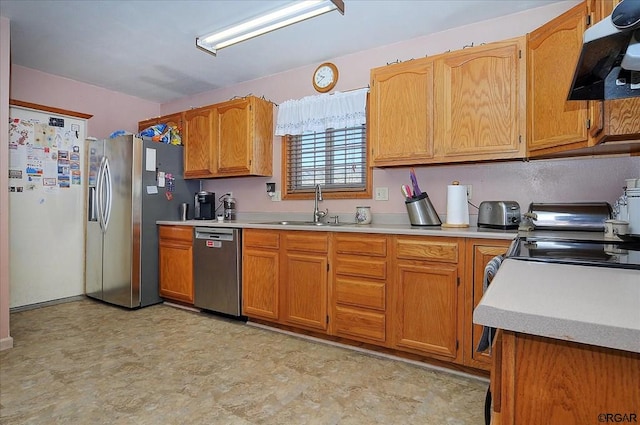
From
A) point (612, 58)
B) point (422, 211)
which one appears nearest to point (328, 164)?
point (422, 211)

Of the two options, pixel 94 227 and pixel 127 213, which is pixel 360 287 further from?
pixel 94 227

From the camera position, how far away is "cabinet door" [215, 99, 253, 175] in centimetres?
349

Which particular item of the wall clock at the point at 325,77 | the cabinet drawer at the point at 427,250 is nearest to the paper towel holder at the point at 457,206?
the cabinet drawer at the point at 427,250

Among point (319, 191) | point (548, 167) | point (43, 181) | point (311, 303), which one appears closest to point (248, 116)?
point (319, 191)

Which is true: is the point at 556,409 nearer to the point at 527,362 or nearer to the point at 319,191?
the point at 527,362

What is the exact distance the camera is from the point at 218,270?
3.26 metres

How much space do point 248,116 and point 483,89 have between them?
213 cm

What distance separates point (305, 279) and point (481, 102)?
5.89 feet

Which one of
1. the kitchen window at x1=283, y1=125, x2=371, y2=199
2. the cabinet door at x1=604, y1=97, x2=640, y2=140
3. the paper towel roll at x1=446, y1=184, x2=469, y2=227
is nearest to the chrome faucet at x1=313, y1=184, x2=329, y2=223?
the kitchen window at x1=283, y1=125, x2=371, y2=199

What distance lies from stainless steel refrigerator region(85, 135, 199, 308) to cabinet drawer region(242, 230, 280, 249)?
126 centimetres

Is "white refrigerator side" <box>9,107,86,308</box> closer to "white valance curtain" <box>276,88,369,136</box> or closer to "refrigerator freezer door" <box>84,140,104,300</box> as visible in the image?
"refrigerator freezer door" <box>84,140,104,300</box>

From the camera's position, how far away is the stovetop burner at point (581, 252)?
0.99 meters

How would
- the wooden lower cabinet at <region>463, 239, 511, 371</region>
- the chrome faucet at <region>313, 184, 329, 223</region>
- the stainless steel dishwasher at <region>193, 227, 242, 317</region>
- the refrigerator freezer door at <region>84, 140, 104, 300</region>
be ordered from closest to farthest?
1. the wooden lower cabinet at <region>463, 239, 511, 371</region>
2. the stainless steel dishwasher at <region>193, 227, 242, 317</region>
3. the chrome faucet at <region>313, 184, 329, 223</region>
4. the refrigerator freezer door at <region>84, 140, 104, 300</region>

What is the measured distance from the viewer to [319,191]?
331cm
